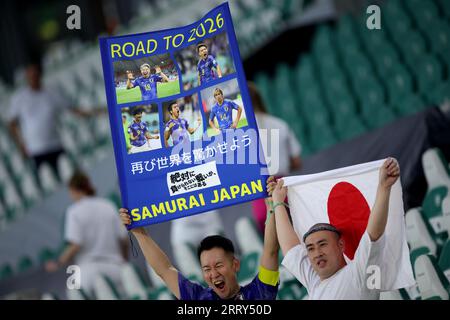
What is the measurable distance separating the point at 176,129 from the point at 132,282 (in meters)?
2.07

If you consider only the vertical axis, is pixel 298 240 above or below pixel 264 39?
below

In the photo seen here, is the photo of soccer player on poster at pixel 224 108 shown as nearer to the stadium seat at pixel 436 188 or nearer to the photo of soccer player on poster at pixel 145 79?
the photo of soccer player on poster at pixel 145 79

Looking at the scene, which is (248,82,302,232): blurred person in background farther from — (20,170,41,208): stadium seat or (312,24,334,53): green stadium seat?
(20,170,41,208): stadium seat

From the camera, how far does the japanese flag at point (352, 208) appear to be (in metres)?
3.53

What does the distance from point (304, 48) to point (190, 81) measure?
6.00 metres

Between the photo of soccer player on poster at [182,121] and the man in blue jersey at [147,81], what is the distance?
2.9 inches

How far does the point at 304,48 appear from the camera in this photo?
387 inches

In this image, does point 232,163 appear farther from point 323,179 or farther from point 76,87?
point 76,87

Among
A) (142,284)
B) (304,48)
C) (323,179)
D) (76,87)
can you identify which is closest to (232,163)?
(323,179)

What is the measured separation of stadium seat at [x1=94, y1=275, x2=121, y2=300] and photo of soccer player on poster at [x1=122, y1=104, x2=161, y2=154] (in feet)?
6.31

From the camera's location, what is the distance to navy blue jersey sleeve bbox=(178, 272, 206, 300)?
374cm

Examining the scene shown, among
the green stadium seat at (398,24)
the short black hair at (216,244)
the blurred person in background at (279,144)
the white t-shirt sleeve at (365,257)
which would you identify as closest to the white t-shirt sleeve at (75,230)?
the blurred person in background at (279,144)

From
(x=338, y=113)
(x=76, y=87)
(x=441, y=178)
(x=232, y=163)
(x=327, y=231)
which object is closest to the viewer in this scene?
(x=327, y=231)

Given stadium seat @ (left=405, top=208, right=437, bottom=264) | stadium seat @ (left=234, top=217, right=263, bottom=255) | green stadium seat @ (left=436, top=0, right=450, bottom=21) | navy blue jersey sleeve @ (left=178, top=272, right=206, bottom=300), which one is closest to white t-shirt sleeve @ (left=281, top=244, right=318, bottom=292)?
navy blue jersey sleeve @ (left=178, top=272, right=206, bottom=300)
